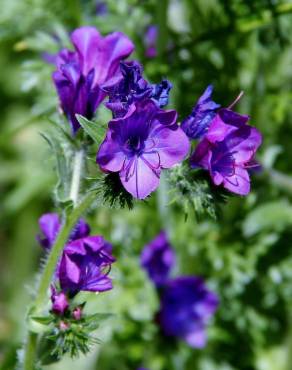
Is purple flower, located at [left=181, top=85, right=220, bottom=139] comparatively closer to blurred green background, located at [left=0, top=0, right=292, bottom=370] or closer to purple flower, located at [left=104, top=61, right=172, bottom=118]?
purple flower, located at [left=104, top=61, right=172, bottom=118]

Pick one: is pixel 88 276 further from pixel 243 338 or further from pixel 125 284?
pixel 243 338

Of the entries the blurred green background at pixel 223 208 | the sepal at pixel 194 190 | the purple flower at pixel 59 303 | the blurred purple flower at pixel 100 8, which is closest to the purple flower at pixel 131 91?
the sepal at pixel 194 190

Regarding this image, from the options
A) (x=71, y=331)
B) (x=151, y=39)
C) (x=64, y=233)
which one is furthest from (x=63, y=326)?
(x=151, y=39)

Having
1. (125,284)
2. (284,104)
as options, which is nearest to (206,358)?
(125,284)

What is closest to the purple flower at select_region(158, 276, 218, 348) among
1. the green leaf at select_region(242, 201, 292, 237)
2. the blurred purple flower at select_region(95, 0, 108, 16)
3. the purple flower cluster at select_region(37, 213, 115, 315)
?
the green leaf at select_region(242, 201, 292, 237)

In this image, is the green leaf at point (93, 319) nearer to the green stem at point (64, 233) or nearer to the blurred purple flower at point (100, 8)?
the green stem at point (64, 233)
